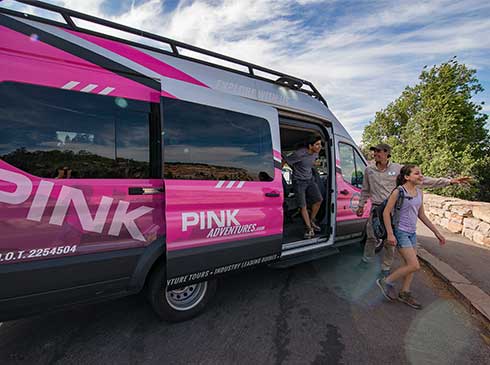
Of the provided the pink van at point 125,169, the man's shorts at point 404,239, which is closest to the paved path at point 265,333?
the pink van at point 125,169

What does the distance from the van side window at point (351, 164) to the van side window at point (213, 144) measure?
1721 mm

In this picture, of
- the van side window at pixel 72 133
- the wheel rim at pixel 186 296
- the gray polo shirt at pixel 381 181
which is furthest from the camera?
the gray polo shirt at pixel 381 181

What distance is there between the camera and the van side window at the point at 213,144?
2.21 m

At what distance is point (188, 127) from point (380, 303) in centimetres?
294

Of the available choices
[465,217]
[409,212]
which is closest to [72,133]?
[409,212]

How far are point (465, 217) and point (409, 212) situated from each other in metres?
4.47

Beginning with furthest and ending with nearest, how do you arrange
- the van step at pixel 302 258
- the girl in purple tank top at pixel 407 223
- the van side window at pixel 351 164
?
the van side window at pixel 351 164
the van step at pixel 302 258
the girl in purple tank top at pixel 407 223

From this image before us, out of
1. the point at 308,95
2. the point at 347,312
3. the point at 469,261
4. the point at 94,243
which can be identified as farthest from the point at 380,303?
the point at 94,243

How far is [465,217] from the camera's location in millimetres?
5875

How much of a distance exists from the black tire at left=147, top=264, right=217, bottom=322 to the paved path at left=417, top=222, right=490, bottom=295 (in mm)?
3558

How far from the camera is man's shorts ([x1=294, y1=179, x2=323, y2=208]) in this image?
420 cm

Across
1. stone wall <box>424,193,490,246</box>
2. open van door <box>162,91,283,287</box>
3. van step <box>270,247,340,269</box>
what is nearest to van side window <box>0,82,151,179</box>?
open van door <box>162,91,283,287</box>

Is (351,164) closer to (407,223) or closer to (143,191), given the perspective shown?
(407,223)

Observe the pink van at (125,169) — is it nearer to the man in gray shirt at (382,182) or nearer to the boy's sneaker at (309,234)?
the boy's sneaker at (309,234)
